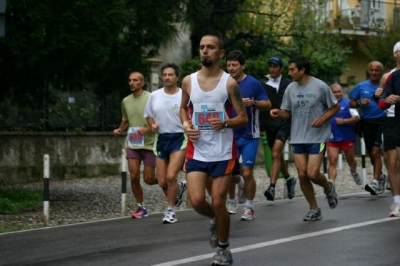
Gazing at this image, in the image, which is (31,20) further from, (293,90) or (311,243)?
(311,243)

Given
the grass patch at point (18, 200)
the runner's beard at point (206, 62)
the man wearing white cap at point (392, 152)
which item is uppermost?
the runner's beard at point (206, 62)

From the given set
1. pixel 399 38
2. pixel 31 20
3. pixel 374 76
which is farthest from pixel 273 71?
pixel 399 38

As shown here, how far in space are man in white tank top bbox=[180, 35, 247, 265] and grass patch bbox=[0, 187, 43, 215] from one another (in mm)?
7144

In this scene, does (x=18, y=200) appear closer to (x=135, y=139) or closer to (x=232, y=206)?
(x=135, y=139)

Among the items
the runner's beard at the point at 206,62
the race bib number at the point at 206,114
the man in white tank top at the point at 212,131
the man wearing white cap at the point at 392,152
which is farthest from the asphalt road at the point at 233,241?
the runner's beard at the point at 206,62

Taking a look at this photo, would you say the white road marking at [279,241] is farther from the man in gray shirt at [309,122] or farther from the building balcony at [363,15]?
the building balcony at [363,15]

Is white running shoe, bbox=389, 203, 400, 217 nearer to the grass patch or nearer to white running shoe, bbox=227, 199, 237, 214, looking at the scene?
white running shoe, bbox=227, 199, 237, 214

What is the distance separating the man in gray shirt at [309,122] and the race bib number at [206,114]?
12.2 ft

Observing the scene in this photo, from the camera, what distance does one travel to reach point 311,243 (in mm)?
11031

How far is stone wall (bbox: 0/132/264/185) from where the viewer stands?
76.9 ft

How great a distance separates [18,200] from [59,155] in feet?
21.1

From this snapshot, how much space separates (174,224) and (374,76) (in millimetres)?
5367

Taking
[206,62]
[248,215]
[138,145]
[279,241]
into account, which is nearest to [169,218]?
[248,215]

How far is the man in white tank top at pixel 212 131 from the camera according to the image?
9.89 meters
